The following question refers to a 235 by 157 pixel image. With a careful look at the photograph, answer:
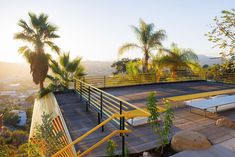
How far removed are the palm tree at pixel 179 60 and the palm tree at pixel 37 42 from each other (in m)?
9.37

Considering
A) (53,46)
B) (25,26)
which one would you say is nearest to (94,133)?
(53,46)

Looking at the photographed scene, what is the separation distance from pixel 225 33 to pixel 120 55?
52.5 feet

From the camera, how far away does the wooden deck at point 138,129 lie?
16.9 ft

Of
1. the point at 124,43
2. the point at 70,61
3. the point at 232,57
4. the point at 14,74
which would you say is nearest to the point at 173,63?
the point at 124,43

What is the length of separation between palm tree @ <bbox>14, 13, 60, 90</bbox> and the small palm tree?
0.72 meters

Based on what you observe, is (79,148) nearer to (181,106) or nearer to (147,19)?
(181,106)

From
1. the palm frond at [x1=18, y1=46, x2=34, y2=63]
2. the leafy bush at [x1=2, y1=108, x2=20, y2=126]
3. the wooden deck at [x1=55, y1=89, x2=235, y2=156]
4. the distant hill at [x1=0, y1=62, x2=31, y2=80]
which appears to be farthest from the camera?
the distant hill at [x1=0, y1=62, x2=31, y2=80]

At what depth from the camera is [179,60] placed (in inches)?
739

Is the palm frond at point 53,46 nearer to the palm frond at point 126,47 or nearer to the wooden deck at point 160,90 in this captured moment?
the wooden deck at point 160,90

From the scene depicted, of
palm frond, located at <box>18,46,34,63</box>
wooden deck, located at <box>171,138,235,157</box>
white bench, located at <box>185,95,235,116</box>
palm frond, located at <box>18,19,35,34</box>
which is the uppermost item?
palm frond, located at <box>18,19,35,34</box>

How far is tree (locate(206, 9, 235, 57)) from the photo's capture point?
10.0 ft

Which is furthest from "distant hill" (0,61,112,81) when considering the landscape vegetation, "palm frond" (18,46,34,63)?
"palm frond" (18,46,34,63)

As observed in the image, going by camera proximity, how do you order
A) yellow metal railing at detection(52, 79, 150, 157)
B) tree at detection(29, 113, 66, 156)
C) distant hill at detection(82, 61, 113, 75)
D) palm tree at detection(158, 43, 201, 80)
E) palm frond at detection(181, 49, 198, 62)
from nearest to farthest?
yellow metal railing at detection(52, 79, 150, 157), tree at detection(29, 113, 66, 156), distant hill at detection(82, 61, 113, 75), palm tree at detection(158, 43, 201, 80), palm frond at detection(181, 49, 198, 62)

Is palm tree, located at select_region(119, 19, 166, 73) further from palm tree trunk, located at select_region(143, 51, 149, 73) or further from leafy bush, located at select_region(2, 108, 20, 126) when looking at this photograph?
leafy bush, located at select_region(2, 108, 20, 126)
